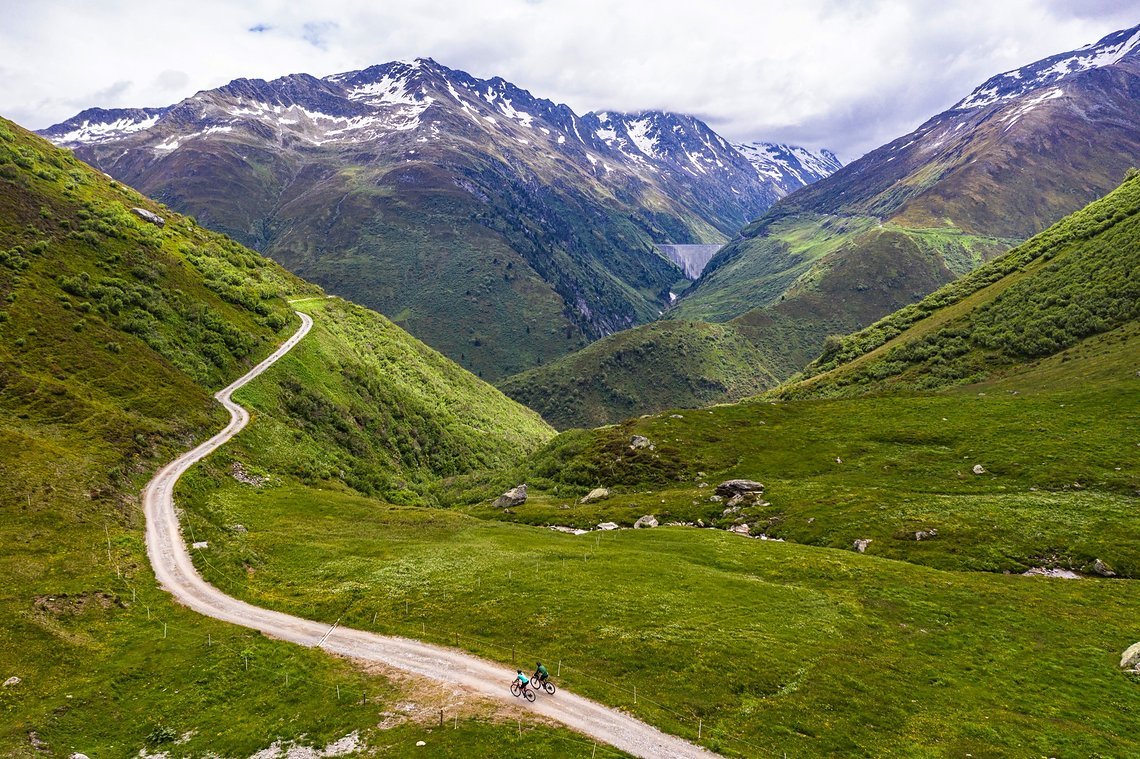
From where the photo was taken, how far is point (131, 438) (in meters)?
65.1

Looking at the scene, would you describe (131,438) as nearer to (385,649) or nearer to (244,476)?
(244,476)

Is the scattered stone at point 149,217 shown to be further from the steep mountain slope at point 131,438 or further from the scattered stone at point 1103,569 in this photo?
the scattered stone at point 1103,569

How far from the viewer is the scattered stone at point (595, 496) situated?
90438 millimetres

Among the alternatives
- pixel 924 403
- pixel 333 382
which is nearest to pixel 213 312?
pixel 333 382

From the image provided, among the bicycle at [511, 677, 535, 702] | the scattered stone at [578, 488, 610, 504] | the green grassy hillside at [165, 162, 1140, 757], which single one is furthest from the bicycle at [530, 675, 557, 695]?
the scattered stone at [578, 488, 610, 504]

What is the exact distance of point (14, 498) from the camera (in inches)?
1849

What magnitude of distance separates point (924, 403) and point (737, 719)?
87195mm

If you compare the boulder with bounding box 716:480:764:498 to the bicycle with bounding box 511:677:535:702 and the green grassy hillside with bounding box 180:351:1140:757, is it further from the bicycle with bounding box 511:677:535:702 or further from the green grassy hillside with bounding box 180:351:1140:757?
the bicycle with bounding box 511:677:535:702

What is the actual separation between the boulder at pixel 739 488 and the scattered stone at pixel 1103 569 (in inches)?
1398

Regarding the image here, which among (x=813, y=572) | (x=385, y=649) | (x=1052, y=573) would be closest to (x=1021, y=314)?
(x=1052, y=573)

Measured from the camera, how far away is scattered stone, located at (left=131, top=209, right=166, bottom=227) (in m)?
131

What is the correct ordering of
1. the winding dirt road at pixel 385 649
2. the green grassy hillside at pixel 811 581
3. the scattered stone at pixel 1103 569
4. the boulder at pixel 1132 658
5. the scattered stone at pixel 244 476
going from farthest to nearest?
the scattered stone at pixel 244 476, the scattered stone at pixel 1103 569, the boulder at pixel 1132 658, the green grassy hillside at pixel 811 581, the winding dirt road at pixel 385 649

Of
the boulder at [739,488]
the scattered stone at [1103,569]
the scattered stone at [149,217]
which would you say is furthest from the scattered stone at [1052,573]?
the scattered stone at [149,217]

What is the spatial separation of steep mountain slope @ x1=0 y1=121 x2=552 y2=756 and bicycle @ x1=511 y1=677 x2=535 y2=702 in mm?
7654
